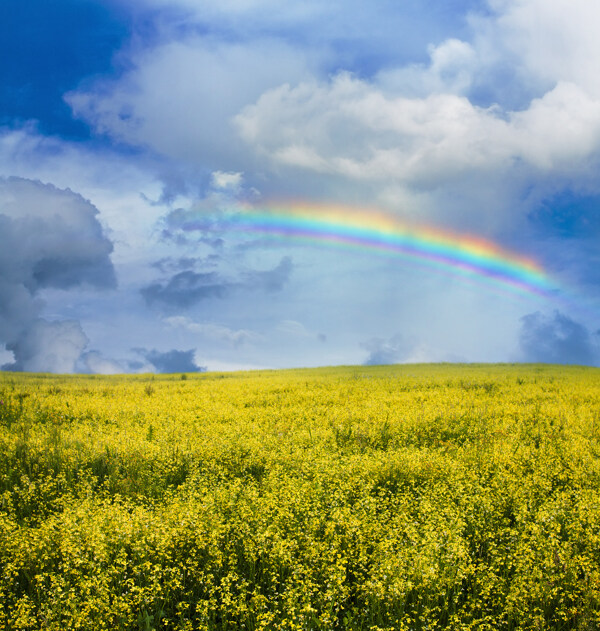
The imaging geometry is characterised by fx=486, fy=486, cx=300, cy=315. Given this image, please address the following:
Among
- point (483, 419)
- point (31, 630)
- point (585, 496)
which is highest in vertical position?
point (483, 419)

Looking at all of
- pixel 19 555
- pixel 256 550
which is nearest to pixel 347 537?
pixel 256 550

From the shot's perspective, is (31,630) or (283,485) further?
(283,485)

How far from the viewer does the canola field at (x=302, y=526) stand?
552 centimetres

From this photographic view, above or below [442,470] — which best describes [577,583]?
below

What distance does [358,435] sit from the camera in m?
12.4

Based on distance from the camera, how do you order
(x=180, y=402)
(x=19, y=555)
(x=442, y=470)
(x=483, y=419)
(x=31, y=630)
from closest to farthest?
(x=31, y=630) → (x=19, y=555) → (x=442, y=470) → (x=483, y=419) → (x=180, y=402)

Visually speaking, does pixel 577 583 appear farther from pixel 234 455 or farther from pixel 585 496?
pixel 234 455

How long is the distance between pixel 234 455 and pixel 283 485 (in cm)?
251

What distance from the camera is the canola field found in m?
5.52

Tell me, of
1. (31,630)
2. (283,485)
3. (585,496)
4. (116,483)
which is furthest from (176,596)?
(585,496)

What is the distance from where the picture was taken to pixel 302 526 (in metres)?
6.90

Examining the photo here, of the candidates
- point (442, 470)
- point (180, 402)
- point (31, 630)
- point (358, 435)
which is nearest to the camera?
point (31, 630)

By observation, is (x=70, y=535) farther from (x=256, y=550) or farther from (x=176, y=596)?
(x=256, y=550)

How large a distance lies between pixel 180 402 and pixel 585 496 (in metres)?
13.4
